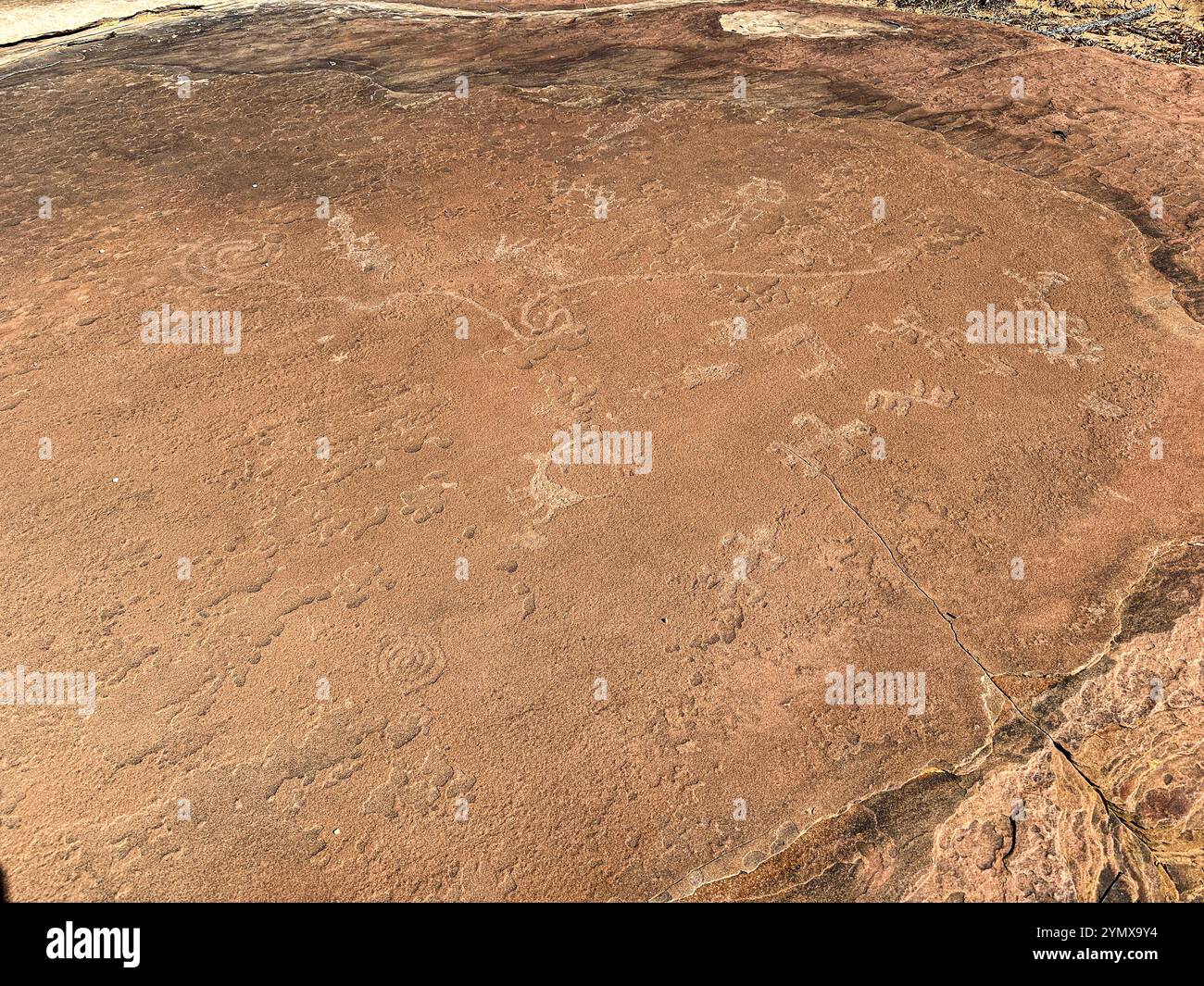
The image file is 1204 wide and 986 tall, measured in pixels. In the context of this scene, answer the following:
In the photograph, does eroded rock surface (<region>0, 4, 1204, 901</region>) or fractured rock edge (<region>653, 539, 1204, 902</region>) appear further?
eroded rock surface (<region>0, 4, 1204, 901</region>)

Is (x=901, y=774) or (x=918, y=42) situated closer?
(x=901, y=774)

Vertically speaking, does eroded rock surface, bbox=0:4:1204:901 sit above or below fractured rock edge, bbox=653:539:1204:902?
above

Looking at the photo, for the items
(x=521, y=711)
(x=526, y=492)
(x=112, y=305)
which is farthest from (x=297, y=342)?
(x=521, y=711)

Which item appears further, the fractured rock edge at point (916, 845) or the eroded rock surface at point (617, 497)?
the eroded rock surface at point (617, 497)

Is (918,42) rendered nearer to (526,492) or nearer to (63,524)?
(526,492)

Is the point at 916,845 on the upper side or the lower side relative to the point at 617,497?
lower

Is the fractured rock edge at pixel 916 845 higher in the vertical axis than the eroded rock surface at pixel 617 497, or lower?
lower

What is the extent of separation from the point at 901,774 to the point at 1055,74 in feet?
29.9

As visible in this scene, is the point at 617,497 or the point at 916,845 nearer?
the point at 916,845

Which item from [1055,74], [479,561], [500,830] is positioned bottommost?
[500,830]

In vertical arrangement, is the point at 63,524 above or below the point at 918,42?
below

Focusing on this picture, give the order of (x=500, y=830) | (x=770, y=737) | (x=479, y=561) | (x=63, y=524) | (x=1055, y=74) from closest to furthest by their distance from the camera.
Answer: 1. (x=500, y=830)
2. (x=770, y=737)
3. (x=479, y=561)
4. (x=63, y=524)
5. (x=1055, y=74)

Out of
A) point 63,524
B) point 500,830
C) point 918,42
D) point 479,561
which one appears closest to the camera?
point 500,830

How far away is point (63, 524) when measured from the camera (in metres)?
6.04
